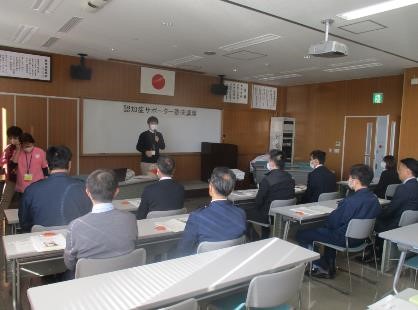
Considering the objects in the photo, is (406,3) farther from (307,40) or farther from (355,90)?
(355,90)

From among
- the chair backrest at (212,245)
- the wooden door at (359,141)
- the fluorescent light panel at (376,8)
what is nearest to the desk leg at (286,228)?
the chair backrest at (212,245)

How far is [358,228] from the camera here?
3.18m

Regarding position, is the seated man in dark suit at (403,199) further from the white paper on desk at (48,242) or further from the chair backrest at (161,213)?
the white paper on desk at (48,242)

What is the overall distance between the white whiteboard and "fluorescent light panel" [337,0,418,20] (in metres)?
4.51

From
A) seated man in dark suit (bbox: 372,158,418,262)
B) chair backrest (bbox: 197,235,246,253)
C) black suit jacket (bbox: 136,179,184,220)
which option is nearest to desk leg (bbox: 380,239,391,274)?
seated man in dark suit (bbox: 372,158,418,262)

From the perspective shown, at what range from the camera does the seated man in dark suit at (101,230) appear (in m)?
1.91

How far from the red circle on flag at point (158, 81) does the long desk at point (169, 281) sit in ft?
18.5

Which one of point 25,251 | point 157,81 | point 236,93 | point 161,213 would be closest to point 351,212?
point 161,213

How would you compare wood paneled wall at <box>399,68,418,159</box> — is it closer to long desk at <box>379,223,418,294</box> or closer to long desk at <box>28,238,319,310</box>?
long desk at <box>379,223,418,294</box>

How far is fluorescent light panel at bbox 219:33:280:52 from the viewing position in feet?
15.5

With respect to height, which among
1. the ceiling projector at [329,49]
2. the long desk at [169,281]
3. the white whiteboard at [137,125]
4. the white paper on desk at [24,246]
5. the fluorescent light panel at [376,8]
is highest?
the fluorescent light panel at [376,8]

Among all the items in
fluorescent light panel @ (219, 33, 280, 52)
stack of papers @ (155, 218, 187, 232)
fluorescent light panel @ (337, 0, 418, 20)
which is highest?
→ fluorescent light panel @ (337, 0, 418, 20)

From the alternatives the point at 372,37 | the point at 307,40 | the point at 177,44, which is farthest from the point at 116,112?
the point at 372,37

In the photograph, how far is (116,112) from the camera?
6.94 meters
